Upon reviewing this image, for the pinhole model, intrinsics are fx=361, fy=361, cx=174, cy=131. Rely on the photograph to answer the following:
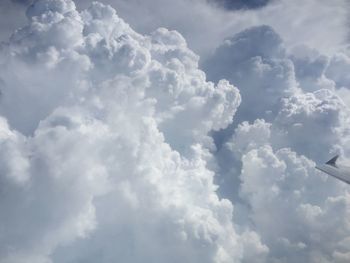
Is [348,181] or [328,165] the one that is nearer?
[348,181]

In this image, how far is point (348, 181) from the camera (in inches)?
1638

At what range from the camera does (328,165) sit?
5634 cm

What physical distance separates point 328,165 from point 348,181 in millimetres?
15281

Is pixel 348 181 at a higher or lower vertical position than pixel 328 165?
lower
